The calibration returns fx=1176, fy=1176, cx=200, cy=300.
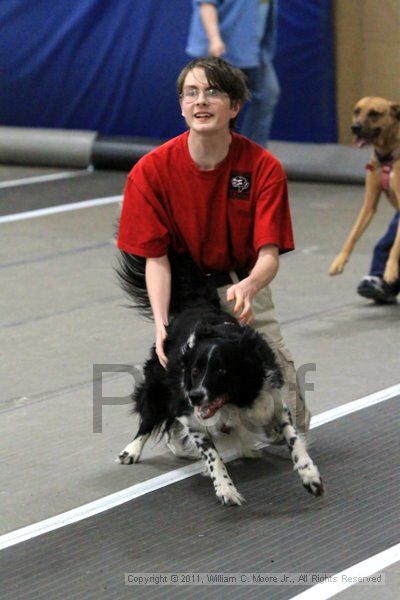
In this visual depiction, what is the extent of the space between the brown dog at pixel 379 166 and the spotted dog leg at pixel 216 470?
8.68 ft

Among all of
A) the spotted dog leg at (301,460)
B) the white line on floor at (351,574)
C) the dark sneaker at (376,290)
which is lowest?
the dark sneaker at (376,290)

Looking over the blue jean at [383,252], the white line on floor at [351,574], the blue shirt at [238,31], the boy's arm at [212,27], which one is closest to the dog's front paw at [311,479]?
the white line on floor at [351,574]

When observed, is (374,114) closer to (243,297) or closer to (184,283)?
→ (184,283)

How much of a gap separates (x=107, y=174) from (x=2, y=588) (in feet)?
24.6

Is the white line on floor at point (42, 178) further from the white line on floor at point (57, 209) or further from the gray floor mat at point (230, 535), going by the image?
the gray floor mat at point (230, 535)

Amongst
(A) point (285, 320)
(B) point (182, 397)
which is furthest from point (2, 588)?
(A) point (285, 320)

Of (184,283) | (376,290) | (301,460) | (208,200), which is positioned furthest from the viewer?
(376,290)

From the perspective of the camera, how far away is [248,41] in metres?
8.96

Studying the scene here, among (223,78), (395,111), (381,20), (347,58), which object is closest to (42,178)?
(347,58)

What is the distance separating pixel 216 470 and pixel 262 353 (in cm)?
45

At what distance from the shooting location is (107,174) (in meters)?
10.7

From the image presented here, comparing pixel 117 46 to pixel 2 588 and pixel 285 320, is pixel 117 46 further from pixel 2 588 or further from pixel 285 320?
pixel 2 588

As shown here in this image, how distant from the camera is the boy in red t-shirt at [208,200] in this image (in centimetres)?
420

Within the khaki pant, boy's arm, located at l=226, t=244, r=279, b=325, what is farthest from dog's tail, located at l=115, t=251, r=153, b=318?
boy's arm, located at l=226, t=244, r=279, b=325
